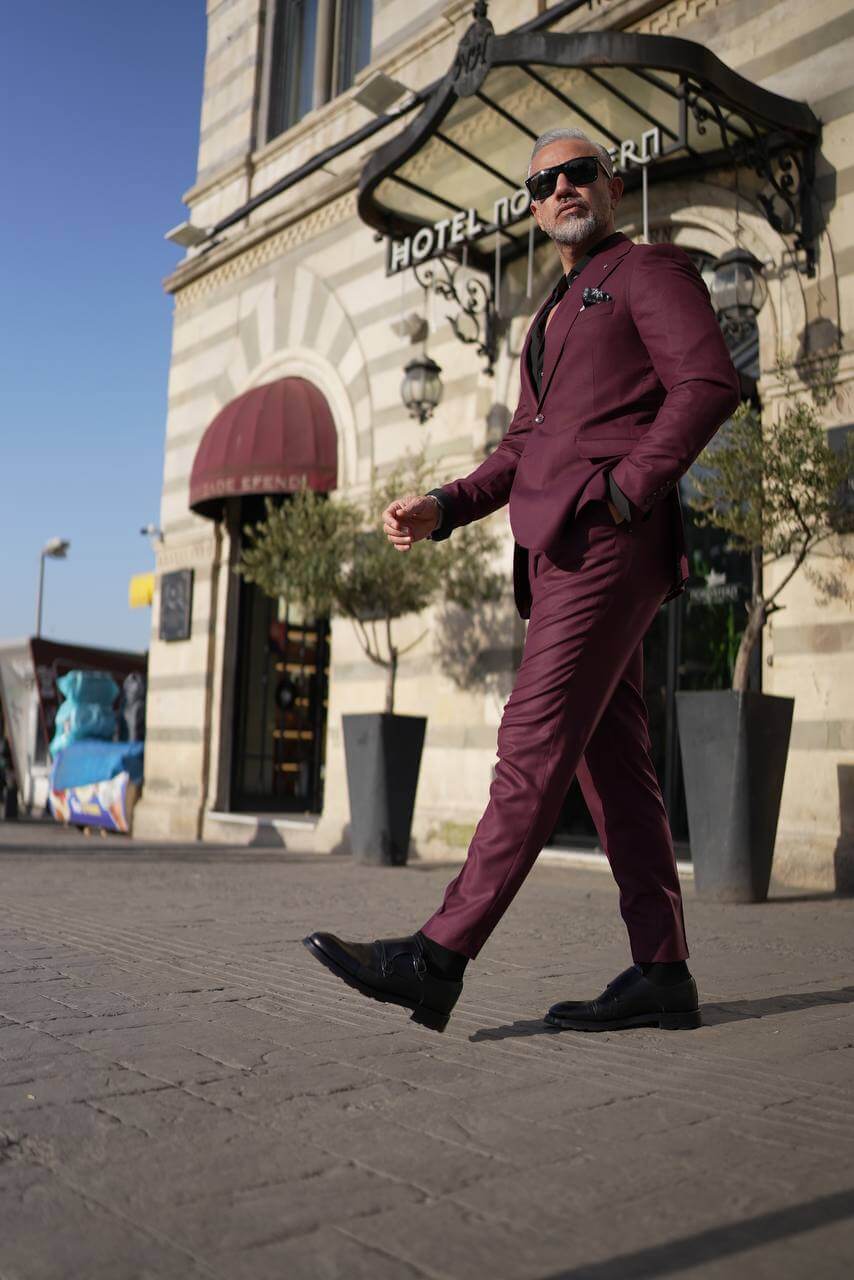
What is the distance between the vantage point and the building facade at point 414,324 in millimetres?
8133

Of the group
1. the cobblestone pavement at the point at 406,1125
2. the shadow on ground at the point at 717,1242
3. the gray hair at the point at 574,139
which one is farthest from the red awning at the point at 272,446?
the shadow on ground at the point at 717,1242

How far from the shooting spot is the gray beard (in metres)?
3.50

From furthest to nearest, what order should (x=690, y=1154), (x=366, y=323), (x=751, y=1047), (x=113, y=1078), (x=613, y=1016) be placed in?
(x=366, y=323) → (x=613, y=1016) → (x=751, y=1047) → (x=113, y=1078) → (x=690, y=1154)

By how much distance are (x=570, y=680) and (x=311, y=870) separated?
5.88 meters

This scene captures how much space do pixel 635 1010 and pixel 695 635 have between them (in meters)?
6.62

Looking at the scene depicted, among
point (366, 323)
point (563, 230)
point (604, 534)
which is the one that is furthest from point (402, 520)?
point (366, 323)

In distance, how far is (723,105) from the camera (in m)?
7.97

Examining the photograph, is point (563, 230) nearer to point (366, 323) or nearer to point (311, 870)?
point (311, 870)

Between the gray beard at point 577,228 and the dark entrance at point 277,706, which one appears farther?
the dark entrance at point 277,706

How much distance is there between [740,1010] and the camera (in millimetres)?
3643

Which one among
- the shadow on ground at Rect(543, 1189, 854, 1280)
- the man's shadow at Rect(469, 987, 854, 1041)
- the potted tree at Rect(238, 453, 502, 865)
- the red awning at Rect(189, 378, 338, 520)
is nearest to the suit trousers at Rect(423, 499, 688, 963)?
the man's shadow at Rect(469, 987, 854, 1041)

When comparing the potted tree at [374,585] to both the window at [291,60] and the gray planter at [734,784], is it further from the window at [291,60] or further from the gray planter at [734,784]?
the window at [291,60]

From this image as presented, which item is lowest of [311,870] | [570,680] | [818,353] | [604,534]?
[311,870]

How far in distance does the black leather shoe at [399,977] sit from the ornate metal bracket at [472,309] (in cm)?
793
